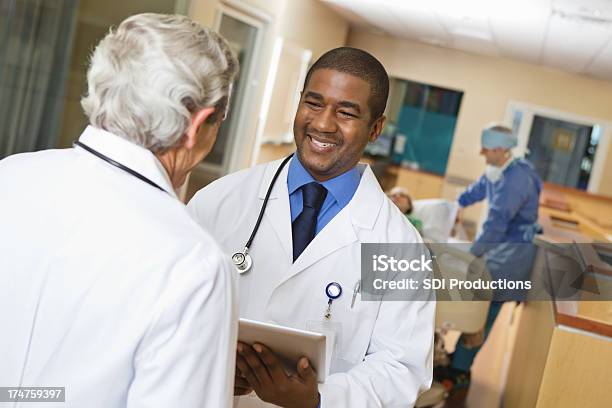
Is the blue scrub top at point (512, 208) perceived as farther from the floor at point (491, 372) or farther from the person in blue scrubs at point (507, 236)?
the floor at point (491, 372)

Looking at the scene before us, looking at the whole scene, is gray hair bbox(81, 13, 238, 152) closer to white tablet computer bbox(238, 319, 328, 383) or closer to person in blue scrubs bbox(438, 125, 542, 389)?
→ white tablet computer bbox(238, 319, 328, 383)

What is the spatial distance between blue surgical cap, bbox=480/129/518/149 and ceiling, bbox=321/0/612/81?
47.5 inches

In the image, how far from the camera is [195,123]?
110cm

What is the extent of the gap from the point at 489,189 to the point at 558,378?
7.81 feet

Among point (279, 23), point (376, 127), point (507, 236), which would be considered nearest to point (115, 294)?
point (376, 127)

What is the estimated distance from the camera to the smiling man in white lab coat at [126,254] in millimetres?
999

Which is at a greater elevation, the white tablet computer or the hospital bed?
the white tablet computer

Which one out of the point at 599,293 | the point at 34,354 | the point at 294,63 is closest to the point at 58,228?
the point at 34,354

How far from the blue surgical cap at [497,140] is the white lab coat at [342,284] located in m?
3.58

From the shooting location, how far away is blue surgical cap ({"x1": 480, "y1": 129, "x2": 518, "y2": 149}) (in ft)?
16.9

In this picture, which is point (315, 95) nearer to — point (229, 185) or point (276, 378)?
point (229, 185)

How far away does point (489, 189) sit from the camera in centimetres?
515

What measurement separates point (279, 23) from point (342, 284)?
6.03m

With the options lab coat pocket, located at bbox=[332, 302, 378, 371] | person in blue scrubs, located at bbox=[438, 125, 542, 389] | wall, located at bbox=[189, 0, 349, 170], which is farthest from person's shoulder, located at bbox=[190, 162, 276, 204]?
wall, located at bbox=[189, 0, 349, 170]
